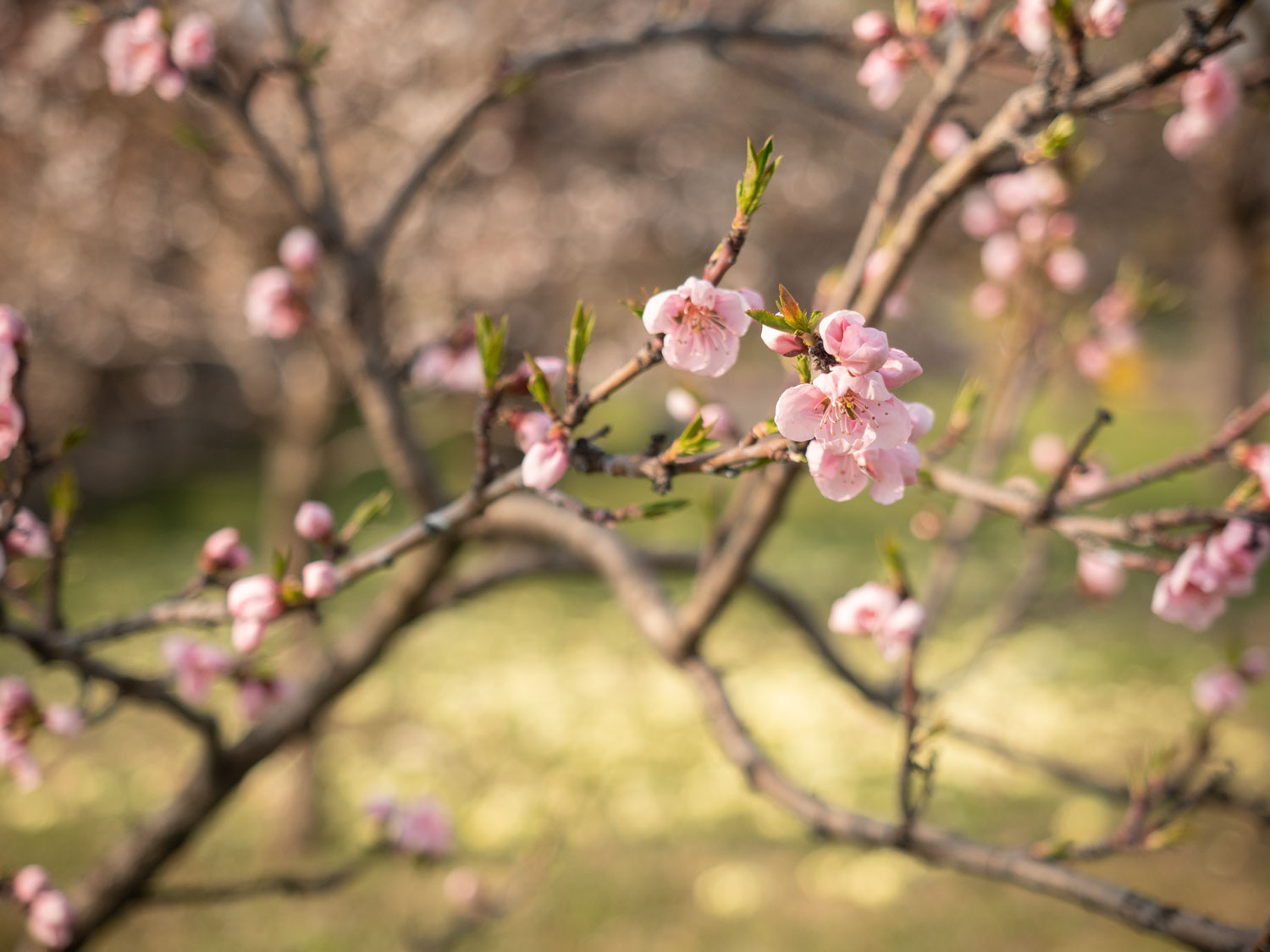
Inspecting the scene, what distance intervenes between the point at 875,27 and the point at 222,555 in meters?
1.52

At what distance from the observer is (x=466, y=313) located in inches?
74.2

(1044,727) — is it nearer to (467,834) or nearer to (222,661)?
(467,834)

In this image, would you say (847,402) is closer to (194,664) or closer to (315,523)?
(315,523)

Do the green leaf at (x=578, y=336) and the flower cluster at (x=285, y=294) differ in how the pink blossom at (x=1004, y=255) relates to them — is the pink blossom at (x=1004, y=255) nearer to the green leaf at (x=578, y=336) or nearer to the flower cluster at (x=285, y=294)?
the flower cluster at (x=285, y=294)

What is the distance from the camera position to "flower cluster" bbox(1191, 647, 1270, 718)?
1.89m

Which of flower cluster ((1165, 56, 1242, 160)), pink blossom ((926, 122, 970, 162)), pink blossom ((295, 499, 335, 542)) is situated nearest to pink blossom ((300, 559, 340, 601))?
pink blossom ((295, 499, 335, 542))

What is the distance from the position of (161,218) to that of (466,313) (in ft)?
15.8

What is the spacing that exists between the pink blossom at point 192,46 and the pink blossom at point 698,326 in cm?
152

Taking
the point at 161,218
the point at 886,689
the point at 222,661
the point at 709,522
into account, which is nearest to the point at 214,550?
the point at 222,661

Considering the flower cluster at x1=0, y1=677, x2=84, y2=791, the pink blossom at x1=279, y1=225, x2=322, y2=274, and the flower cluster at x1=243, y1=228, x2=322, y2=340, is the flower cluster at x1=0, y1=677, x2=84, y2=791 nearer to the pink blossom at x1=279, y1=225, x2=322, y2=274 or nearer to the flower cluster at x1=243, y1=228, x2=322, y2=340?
the flower cluster at x1=243, y1=228, x2=322, y2=340

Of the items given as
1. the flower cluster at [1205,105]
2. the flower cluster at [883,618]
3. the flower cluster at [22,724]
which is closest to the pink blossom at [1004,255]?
the flower cluster at [1205,105]

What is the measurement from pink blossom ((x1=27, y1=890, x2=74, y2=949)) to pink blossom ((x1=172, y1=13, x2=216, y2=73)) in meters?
1.69

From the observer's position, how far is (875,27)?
5.31 ft

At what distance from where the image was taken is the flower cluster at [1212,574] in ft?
3.65
